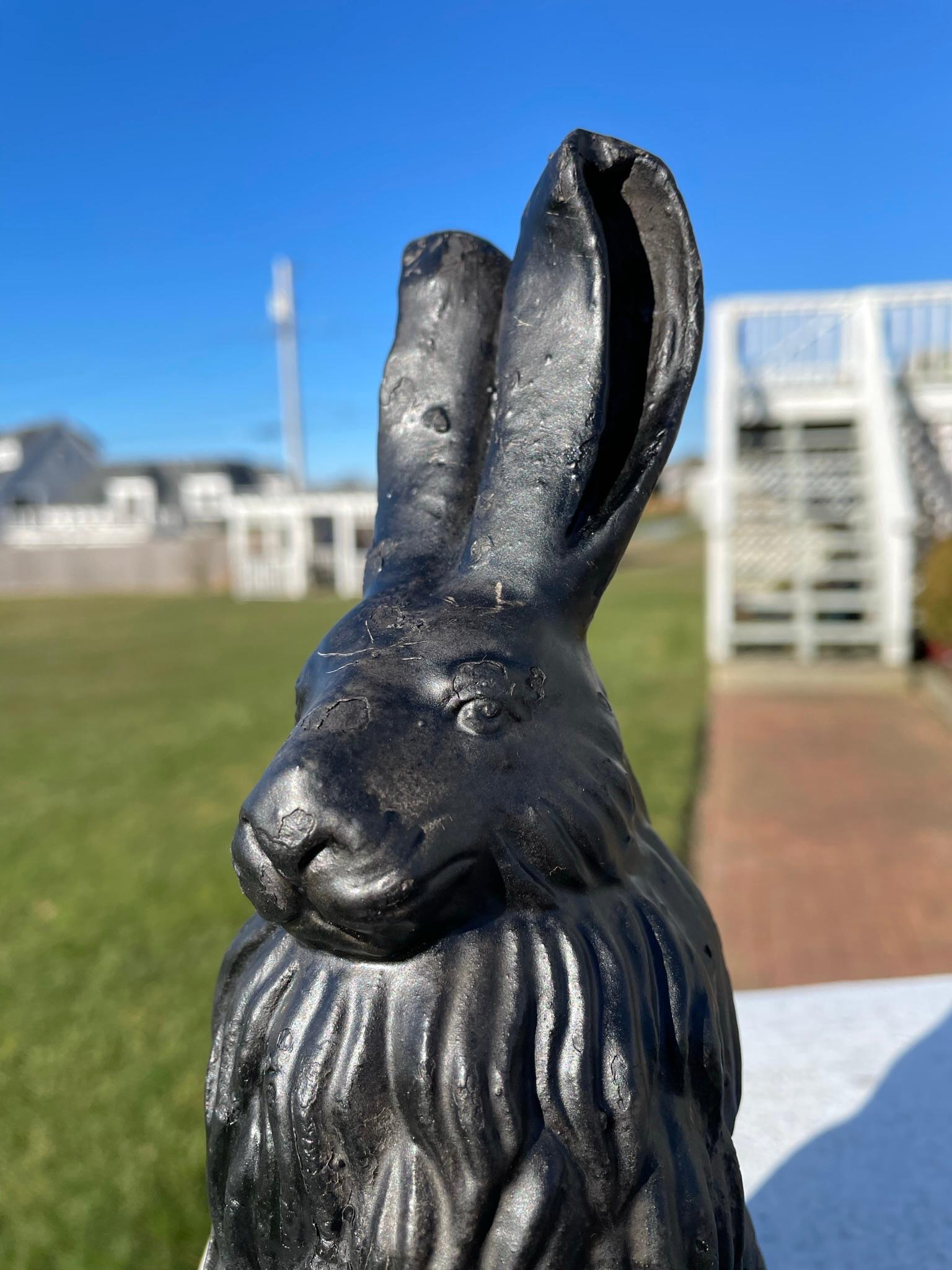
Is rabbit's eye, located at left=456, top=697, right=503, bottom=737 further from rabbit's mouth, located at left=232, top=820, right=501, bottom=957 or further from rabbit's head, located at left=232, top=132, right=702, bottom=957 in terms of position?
rabbit's mouth, located at left=232, top=820, right=501, bottom=957

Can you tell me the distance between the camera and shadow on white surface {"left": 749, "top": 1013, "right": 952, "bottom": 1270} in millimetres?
2027

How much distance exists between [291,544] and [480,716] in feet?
68.8

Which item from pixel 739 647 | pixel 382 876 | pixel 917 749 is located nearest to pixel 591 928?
pixel 382 876

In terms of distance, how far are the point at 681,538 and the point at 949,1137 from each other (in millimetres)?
32622

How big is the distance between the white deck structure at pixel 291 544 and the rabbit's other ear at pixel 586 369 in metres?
19.7

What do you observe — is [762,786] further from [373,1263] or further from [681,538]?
[681,538]

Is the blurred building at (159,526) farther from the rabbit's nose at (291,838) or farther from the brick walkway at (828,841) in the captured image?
the rabbit's nose at (291,838)

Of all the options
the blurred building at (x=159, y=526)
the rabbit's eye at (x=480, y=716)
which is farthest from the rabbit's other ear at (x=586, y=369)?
the blurred building at (x=159, y=526)

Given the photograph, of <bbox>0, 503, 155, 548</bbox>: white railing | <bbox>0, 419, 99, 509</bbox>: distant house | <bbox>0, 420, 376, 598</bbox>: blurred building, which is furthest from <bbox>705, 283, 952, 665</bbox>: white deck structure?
<bbox>0, 419, 99, 509</bbox>: distant house

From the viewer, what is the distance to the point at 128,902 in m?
5.05

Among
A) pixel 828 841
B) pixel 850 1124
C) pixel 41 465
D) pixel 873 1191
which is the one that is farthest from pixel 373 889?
pixel 41 465

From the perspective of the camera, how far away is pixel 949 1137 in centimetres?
239

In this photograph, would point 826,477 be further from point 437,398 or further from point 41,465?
point 41,465

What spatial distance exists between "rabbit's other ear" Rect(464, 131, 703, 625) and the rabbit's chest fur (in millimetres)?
448
